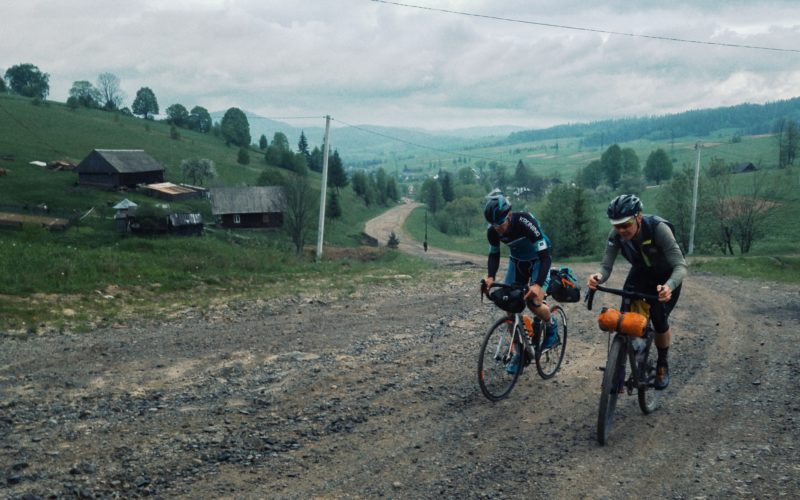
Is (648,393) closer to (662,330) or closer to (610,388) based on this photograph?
(662,330)

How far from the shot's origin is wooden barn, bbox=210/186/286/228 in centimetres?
6894

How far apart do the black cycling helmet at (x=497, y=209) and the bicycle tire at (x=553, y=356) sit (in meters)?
1.94

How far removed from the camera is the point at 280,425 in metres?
6.77

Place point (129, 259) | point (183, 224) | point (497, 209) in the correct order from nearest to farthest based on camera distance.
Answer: point (497, 209) → point (129, 259) → point (183, 224)

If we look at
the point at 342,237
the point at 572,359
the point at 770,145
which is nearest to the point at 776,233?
the point at 342,237

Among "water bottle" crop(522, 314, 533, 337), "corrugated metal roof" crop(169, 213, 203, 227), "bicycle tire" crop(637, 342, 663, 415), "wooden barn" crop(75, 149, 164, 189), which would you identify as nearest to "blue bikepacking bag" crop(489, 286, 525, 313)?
"water bottle" crop(522, 314, 533, 337)

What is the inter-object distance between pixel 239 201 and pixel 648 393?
65647 millimetres

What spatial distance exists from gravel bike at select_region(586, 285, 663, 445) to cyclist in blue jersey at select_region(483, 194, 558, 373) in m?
0.71

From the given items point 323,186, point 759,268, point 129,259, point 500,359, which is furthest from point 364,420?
point 323,186

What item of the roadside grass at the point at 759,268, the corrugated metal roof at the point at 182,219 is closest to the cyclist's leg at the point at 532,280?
the roadside grass at the point at 759,268

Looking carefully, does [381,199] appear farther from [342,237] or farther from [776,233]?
[776,233]

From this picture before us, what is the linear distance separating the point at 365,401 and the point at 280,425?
125 cm

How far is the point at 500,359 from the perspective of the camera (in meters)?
7.91

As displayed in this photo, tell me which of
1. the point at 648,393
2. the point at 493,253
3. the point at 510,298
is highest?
the point at 493,253
